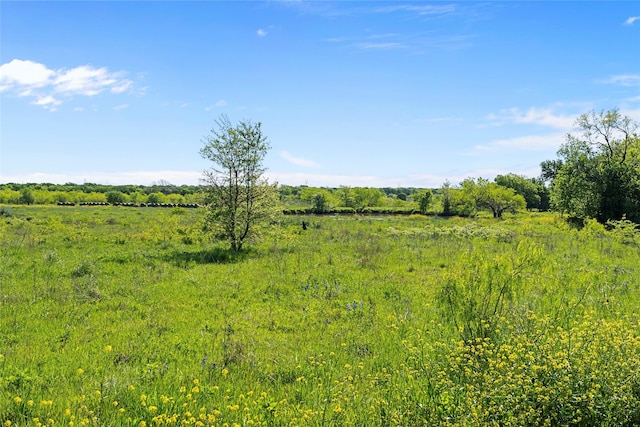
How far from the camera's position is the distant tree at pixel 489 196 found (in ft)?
191

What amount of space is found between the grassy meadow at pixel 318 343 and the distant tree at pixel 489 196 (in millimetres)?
46276

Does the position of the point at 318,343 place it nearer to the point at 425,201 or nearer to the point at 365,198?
the point at 425,201

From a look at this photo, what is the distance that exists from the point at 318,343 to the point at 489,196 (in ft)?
189

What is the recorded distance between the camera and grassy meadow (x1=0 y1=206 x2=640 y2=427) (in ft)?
13.3

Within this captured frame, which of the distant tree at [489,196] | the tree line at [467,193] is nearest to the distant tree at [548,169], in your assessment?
the tree line at [467,193]

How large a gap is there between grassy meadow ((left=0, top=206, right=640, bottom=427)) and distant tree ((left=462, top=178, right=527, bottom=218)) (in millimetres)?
46276

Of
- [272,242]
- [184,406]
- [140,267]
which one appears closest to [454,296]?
[184,406]

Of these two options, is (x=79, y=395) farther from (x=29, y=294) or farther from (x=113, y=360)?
(x=29, y=294)

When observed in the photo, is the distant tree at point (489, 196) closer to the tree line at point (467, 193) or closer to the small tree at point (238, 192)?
the tree line at point (467, 193)

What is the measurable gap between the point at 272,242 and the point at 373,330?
13399mm

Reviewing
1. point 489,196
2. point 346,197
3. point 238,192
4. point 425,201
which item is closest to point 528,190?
point 489,196

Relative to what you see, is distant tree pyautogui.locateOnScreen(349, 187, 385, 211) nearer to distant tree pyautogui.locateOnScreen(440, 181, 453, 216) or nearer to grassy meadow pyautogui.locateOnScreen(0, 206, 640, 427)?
distant tree pyautogui.locateOnScreen(440, 181, 453, 216)

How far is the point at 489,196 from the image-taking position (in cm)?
5812

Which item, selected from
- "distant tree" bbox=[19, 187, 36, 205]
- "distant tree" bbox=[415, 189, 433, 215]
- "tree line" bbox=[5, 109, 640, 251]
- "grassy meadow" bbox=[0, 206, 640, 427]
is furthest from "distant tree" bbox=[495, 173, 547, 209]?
"distant tree" bbox=[19, 187, 36, 205]
